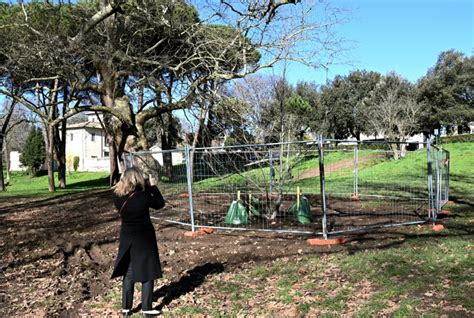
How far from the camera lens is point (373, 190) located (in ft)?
46.7

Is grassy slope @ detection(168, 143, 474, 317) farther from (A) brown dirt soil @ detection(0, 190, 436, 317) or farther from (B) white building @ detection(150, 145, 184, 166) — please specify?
(B) white building @ detection(150, 145, 184, 166)

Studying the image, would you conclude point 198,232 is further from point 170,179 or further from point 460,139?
point 460,139

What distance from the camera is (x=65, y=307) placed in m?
5.23

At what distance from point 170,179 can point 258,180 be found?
106 inches

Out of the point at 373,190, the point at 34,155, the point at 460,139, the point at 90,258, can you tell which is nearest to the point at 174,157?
the point at 90,258

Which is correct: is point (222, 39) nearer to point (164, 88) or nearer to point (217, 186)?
point (164, 88)

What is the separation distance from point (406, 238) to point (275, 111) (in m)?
3.53

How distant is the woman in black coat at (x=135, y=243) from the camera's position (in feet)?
15.1

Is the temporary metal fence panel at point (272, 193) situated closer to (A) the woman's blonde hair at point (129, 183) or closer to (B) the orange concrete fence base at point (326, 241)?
(B) the orange concrete fence base at point (326, 241)

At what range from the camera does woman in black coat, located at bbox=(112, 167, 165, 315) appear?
15.1 feet

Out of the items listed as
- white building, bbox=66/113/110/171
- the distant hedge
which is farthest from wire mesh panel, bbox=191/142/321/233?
white building, bbox=66/113/110/171

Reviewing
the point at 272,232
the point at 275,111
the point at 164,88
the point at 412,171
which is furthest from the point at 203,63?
the point at 412,171

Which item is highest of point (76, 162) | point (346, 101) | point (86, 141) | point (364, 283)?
point (346, 101)

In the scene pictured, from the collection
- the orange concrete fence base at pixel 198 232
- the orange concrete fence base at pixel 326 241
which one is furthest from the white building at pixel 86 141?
the orange concrete fence base at pixel 326 241
